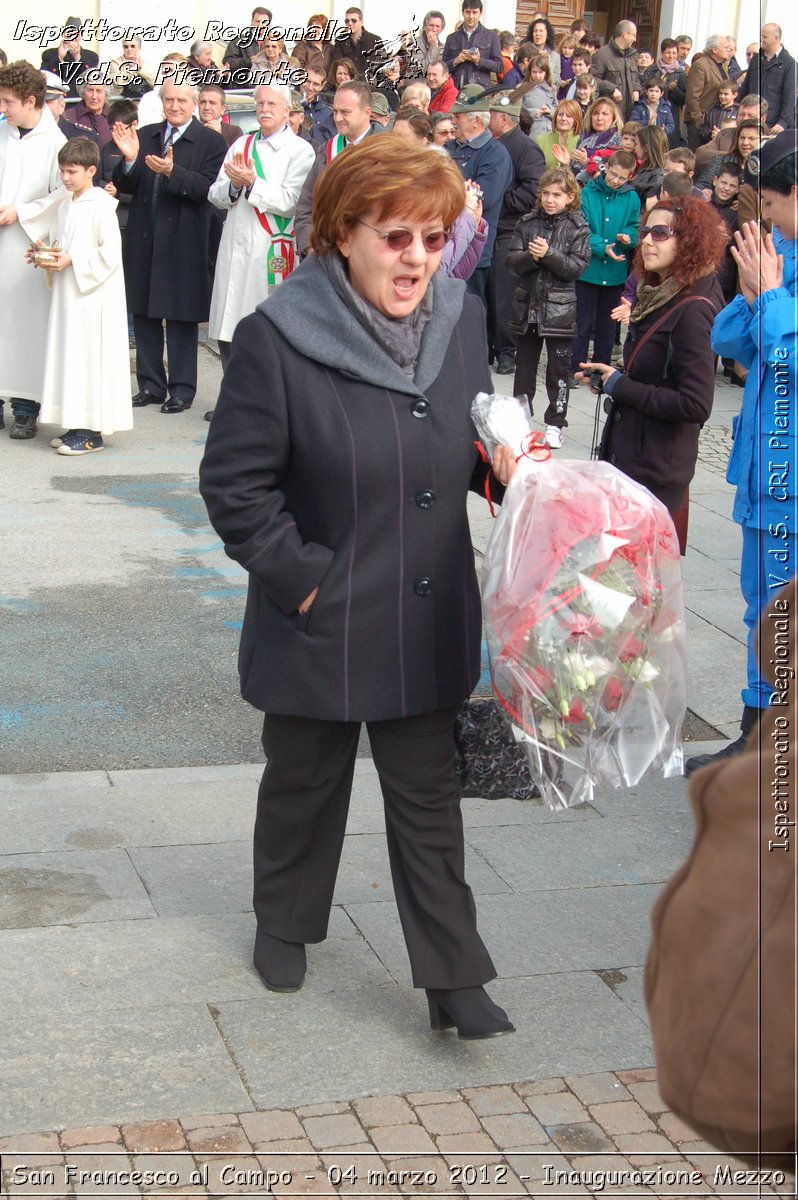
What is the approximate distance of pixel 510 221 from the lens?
1234cm

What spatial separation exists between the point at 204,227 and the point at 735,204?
4033 millimetres

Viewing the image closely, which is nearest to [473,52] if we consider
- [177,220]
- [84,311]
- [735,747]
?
[177,220]

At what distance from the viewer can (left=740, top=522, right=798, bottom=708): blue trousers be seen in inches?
188

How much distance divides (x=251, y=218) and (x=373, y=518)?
277 inches

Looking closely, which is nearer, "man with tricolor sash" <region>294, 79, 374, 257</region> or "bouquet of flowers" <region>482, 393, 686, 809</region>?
"bouquet of flowers" <region>482, 393, 686, 809</region>

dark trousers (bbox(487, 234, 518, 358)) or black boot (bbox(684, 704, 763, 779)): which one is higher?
dark trousers (bbox(487, 234, 518, 358))

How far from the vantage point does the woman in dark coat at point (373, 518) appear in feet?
10.8

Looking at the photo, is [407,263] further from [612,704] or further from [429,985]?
[429,985]

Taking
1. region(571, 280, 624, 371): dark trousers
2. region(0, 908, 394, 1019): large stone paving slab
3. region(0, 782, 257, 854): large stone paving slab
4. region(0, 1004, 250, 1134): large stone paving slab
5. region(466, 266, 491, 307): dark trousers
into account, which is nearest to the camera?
region(0, 1004, 250, 1134): large stone paving slab

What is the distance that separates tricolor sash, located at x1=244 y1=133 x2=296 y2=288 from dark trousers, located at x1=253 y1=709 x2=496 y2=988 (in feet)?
22.3

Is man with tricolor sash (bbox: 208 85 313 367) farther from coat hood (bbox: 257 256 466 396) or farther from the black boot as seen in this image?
coat hood (bbox: 257 256 466 396)

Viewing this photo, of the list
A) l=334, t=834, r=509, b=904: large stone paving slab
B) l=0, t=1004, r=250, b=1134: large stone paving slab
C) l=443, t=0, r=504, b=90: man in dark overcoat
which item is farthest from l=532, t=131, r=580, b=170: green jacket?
l=0, t=1004, r=250, b=1134: large stone paving slab

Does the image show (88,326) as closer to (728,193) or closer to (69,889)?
(728,193)

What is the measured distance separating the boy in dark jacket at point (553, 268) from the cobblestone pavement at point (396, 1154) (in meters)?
7.31
